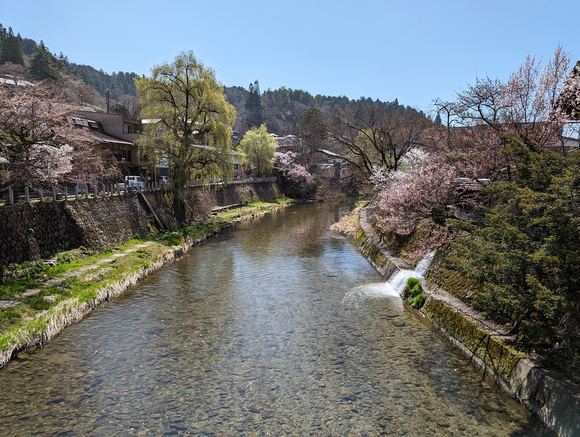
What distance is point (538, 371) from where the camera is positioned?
822 cm

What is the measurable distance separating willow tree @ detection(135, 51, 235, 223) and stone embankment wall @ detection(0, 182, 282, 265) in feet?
11.7

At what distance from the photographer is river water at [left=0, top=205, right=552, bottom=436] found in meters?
8.24

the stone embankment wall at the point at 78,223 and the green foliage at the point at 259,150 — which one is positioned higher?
the green foliage at the point at 259,150

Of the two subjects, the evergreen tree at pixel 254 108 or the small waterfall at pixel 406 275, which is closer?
the small waterfall at pixel 406 275

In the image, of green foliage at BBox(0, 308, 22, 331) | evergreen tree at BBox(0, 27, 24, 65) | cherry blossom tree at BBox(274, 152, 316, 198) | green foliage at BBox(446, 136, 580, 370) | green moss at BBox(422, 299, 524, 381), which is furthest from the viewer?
evergreen tree at BBox(0, 27, 24, 65)

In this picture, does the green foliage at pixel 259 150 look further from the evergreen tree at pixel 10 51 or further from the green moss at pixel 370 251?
the evergreen tree at pixel 10 51

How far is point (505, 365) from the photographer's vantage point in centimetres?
933

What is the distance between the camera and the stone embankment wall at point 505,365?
7.46m

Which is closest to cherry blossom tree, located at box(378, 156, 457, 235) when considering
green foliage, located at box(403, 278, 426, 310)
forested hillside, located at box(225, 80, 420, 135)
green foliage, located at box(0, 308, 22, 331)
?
green foliage, located at box(403, 278, 426, 310)

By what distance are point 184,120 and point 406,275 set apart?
2246cm

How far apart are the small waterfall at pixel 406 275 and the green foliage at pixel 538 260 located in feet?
21.0

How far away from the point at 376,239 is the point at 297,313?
40.6ft

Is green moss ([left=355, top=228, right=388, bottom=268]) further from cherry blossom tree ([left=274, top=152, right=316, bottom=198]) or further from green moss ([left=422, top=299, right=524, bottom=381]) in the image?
cherry blossom tree ([left=274, top=152, right=316, bottom=198])

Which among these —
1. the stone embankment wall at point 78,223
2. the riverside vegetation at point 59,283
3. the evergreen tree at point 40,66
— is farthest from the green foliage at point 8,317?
the evergreen tree at point 40,66
